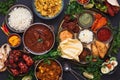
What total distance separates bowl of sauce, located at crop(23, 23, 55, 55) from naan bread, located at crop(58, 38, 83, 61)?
0.29 ft

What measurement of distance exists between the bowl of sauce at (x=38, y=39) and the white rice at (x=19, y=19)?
88 millimetres

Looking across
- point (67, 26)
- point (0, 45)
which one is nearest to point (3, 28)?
point (0, 45)

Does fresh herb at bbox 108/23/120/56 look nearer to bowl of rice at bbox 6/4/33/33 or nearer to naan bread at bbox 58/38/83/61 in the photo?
naan bread at bbox 58/38/83/61

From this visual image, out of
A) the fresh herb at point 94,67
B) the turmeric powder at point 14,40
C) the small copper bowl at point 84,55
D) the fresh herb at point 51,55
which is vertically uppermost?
the turmeric powder at point 14,40

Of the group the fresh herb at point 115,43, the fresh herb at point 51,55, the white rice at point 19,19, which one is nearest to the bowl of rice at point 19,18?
the white rice at point 19,19

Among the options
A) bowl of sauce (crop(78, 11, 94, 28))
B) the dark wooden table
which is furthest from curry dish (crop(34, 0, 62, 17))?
bowl of sauce (crop(78, 11, 94, 28))

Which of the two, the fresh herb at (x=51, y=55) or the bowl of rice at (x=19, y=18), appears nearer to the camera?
the fresh herb at (x=51, y=55)

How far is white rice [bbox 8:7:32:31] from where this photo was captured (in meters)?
5.88

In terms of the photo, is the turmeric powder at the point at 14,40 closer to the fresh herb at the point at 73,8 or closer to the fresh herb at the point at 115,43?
the fresh herb at the point at 73,8

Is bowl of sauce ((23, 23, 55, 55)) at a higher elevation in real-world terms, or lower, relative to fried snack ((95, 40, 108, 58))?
higher

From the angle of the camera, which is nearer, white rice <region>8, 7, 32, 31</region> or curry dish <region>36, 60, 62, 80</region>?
curry dish <region>36, 60, 62, 80</region>

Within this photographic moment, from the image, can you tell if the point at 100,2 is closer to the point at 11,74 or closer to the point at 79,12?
the point at 79,12

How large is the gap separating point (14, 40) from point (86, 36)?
55 cm

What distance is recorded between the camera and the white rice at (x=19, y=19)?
5.88 meters
